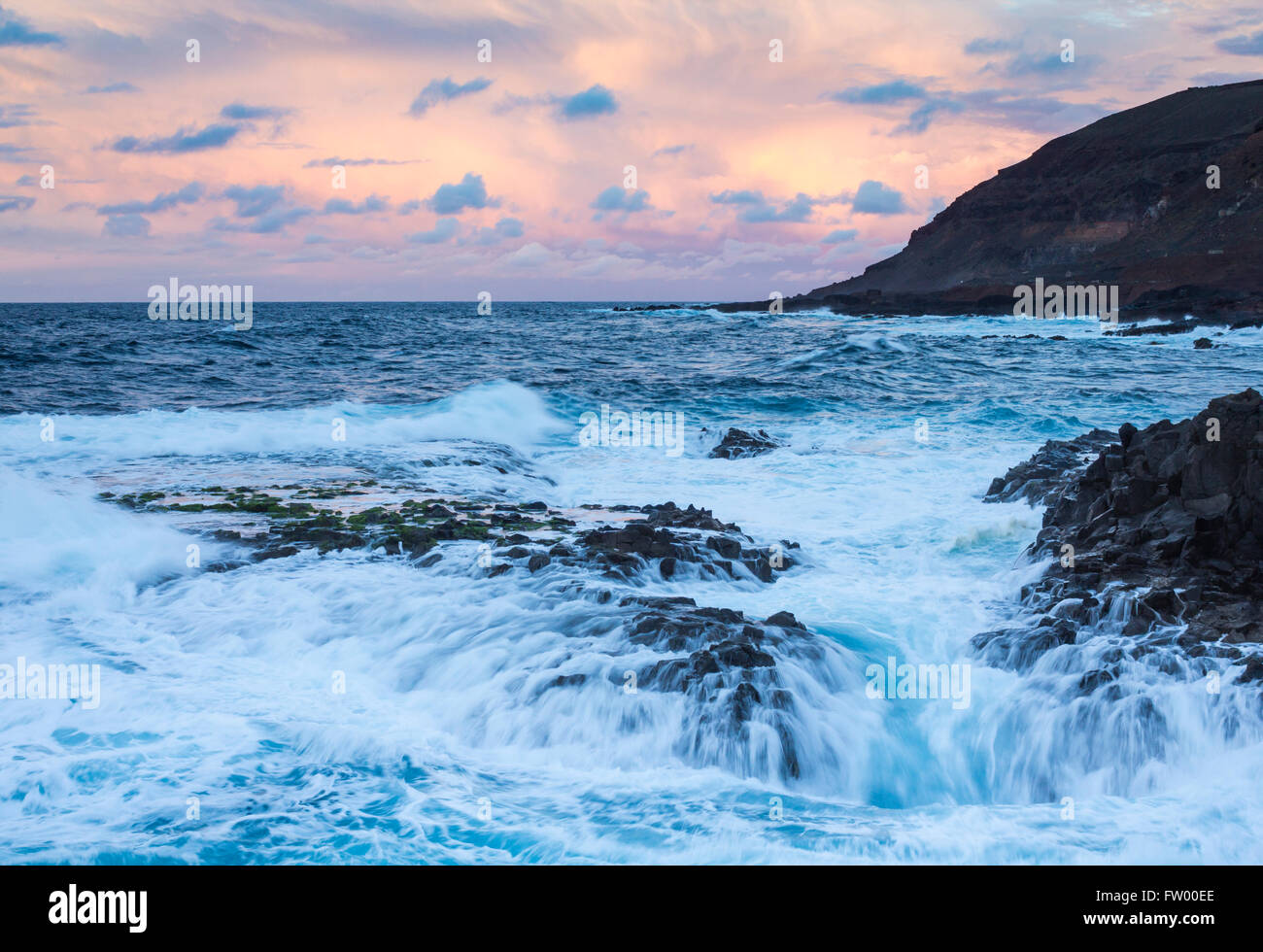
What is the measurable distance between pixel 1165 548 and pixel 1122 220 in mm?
90157

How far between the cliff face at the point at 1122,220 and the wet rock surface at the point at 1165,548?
159ft

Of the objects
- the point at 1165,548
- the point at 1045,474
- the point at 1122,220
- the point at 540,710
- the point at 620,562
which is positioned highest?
the point at 1122,220

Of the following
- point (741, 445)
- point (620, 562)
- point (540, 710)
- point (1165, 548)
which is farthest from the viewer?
point (741, 445)

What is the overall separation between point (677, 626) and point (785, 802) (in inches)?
79.3

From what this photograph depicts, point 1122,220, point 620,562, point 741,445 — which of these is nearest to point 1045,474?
point 741,445

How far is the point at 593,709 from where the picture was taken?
661 cm

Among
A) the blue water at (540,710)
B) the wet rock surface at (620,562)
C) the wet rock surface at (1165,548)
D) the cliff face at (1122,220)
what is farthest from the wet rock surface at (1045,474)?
the cliff face at (1122,220)

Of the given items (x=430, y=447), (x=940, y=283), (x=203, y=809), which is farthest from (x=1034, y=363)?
(x=940, y=283)

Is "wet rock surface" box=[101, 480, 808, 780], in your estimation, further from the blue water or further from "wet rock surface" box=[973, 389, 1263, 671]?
"wet rock surface" box=[973, 389, 1263, 671]

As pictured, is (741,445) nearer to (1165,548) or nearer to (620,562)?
(620,562)

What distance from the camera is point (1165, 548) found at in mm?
8273

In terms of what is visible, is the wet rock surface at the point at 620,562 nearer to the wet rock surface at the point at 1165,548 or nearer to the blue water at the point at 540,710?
the blue water at the point at 540,710

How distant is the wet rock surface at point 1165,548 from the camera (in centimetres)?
731

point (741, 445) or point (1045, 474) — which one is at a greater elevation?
point (741, 445)
